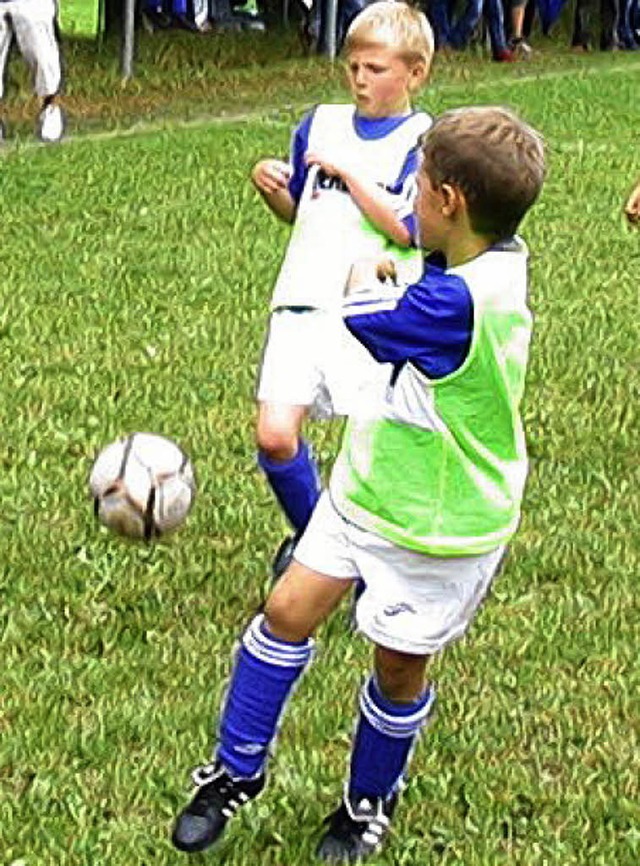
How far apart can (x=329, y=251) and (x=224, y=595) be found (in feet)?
3.51

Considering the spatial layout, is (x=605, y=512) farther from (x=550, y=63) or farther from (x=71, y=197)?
(x=550, y=63)

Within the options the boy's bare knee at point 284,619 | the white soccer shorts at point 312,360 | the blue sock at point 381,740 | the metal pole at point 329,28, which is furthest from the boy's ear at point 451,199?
the metal pole at point 329,28

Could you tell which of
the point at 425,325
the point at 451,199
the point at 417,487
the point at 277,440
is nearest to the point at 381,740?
the point at 417,487

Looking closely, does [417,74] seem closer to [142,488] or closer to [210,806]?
[142,488]

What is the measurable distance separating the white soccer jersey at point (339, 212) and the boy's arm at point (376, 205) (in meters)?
0.03

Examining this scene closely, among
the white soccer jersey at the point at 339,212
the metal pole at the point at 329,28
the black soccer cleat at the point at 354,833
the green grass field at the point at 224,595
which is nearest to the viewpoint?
the black soccer cleat at the point at 354,833

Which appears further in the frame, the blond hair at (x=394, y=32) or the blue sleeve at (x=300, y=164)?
the blue sleeve at (x=300, y=164)

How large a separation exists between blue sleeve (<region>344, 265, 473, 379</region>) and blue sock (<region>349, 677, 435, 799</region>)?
0.73 m

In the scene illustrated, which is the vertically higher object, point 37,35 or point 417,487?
point 417,487

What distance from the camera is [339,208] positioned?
541 centimetres

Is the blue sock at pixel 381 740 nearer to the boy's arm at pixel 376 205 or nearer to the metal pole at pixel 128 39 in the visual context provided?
the boy's arm at pixel 376 205

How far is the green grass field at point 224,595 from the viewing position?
15.2 feet

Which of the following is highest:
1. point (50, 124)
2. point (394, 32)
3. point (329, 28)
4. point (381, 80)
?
point (394, 32)

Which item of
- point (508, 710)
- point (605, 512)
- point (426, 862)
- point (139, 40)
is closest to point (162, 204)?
point (605, 512)
